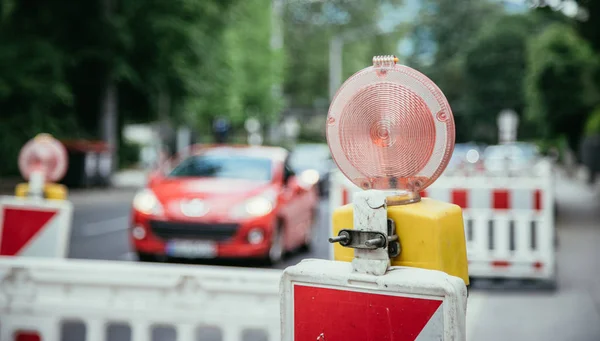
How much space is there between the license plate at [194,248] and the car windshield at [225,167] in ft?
4.34

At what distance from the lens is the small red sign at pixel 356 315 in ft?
7.06

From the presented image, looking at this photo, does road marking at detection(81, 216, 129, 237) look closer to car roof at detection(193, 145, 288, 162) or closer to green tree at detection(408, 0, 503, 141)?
car roof at detection(193, 145, 288, 162)

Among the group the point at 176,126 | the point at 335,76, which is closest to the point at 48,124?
the point at 176,126

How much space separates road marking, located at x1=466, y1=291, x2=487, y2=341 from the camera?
6972 millimetres

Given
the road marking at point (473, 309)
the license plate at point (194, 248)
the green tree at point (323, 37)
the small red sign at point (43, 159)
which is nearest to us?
the small red sign at point (43, 159)

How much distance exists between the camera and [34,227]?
5.16 metres

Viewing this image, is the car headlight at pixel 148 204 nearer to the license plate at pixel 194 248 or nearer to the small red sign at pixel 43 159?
the license plate at pixel 194 248

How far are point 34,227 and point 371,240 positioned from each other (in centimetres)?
346

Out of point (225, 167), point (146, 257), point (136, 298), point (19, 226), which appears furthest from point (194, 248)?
point (136, 298)

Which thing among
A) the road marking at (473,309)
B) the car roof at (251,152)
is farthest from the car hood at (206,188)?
the road marking at (473,309)

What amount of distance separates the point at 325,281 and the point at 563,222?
17422mm

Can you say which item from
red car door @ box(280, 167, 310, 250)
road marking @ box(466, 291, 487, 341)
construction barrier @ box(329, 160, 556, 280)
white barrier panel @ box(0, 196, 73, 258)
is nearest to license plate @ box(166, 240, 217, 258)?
red car door @ box(280, 167, 310, 250)

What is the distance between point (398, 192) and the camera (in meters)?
2.30

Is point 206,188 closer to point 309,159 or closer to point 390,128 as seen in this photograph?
point 390,128
